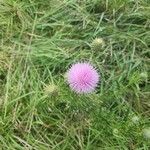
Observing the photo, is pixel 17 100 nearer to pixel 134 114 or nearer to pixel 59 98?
pixel 59 98

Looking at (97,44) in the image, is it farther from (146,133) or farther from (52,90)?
(146,133)

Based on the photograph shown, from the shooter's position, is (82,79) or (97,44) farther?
(97,44)

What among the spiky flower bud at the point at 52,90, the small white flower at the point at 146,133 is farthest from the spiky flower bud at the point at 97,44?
the small white flower at the point at 146,133

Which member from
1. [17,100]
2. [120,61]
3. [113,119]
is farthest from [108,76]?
[17,100]

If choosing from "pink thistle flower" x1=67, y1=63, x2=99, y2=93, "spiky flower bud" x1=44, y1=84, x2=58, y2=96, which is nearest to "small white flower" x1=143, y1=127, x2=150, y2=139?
"pink thistle flower" x1=67, y1=63, x2=99, y2=93

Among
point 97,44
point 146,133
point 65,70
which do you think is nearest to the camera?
point 146,133

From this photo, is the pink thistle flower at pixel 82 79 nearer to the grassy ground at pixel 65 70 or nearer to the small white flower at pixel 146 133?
the grassy ground at pixel 65 70

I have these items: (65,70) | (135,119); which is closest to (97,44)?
(65,70)
